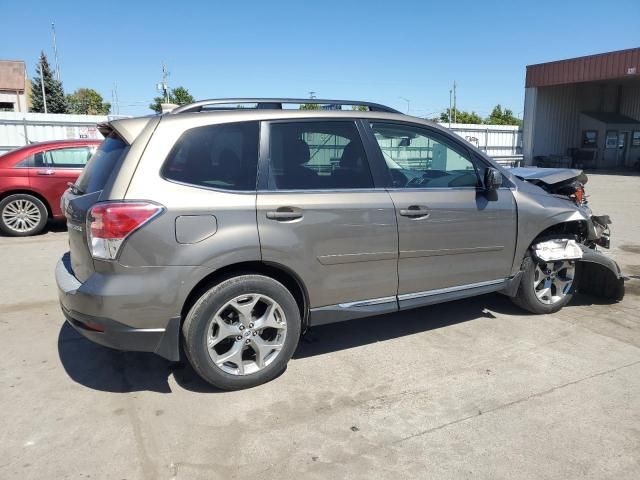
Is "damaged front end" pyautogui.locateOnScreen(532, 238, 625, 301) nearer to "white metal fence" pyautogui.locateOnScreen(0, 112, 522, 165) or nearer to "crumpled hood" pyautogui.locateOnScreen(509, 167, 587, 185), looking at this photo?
"crumpled hood" pyautogui.locateOnScreen(509, 167, 587, 185)

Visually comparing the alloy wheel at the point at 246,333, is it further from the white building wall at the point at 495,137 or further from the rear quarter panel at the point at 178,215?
the white building wall at the point at 495,137

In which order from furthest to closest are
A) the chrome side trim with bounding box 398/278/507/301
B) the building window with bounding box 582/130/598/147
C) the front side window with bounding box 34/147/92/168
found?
the building window with bounding box 582/130/598/147, the front side window with bounding box 34/147/92/168, the chrome side trim with bounding box 398/278/507/301

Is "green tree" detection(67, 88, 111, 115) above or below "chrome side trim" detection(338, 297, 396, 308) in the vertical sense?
above

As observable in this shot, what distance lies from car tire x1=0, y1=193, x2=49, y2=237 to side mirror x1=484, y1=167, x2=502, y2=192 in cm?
758

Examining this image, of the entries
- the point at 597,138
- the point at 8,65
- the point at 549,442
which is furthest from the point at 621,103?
the point at 8,65

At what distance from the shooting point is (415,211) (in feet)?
12.2

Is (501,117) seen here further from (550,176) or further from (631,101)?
(550,176)

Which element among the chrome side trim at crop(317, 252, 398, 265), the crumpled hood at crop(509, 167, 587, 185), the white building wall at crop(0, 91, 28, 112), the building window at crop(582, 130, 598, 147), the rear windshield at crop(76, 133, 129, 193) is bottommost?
the chrome side trim at crop(317, 252, 398, 265)

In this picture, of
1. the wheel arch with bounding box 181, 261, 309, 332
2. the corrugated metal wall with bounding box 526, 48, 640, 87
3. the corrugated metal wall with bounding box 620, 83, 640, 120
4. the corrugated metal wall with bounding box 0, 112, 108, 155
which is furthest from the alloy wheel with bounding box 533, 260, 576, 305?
the corrugated metal wall with bounding box 620, 83, 640, 120

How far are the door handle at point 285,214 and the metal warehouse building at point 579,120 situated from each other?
27.9m

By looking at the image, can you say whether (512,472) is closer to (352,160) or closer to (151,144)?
(352,160)

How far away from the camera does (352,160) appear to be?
3.66 meters

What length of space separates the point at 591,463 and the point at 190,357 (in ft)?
7.53

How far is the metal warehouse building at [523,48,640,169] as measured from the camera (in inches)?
1129
